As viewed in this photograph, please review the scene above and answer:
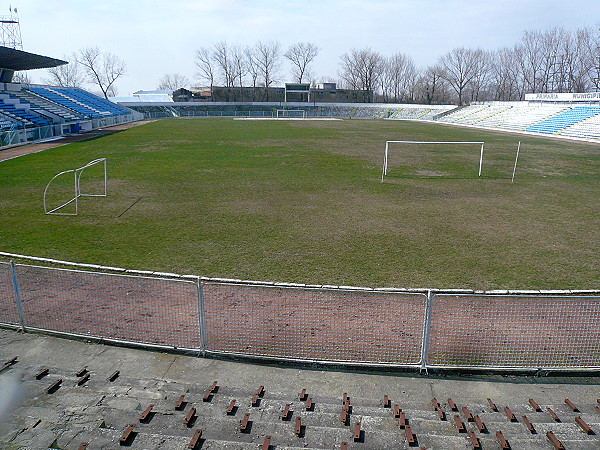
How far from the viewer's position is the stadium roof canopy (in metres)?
39.0

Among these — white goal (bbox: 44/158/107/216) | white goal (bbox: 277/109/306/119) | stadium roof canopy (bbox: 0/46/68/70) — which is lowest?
white goal (bbox: 44/158/107/216)

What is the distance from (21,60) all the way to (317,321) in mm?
49353

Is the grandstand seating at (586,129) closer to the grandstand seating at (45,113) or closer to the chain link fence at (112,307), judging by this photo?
the chain link fence at (112,307)

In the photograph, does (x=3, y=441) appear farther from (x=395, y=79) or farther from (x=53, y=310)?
(x=395, y=79)

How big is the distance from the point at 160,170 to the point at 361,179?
39.9 ft

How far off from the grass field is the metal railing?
56.9 inches

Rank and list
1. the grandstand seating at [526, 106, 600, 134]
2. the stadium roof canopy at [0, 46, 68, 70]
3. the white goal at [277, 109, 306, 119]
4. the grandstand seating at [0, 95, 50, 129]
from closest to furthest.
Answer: the grandstand seating at [0, 95, 50, 129]
the stadium roof canopy at [0, 46, 68, 70]
the grandstand seating at [526, 106, 600, 134]
the white goal at [277, 109, 306, 119]

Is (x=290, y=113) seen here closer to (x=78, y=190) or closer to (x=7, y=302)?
(x=78, y=190)

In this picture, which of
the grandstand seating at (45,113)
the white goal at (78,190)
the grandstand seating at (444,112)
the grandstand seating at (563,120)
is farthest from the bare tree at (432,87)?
the white goal at (78,190)

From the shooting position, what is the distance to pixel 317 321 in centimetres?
801

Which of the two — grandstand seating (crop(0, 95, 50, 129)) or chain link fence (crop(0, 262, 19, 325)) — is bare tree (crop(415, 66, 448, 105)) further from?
chain link fence (crop(0, 262, 19, 325))

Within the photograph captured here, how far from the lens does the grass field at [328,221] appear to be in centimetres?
1084

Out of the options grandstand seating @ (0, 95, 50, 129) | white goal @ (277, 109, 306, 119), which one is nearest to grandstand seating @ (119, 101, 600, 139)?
white goal @ (277, 109, 306, 119)

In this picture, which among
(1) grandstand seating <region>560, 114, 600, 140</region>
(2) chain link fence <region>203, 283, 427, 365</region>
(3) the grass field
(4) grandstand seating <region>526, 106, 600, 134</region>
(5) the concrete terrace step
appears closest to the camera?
(5) the concrete terrace step
